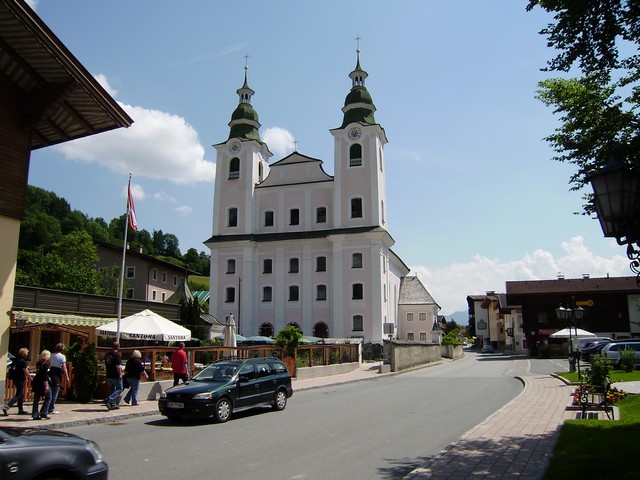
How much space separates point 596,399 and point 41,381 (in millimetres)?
13627

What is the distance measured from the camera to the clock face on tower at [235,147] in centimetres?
5856

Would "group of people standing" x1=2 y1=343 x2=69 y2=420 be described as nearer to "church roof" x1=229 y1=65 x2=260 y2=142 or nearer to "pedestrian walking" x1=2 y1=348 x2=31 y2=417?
"pedestrian walking" x1=2 y1=348 x2=31 y2=417

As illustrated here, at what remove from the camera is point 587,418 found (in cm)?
1218

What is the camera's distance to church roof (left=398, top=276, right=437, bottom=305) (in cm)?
6544

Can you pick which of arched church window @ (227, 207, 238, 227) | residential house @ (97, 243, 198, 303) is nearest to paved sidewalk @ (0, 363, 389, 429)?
arched church window @ (227, 207, 238, 227)

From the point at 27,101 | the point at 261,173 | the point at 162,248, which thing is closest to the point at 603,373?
the point at 27,101

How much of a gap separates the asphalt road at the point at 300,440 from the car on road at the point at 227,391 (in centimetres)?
35

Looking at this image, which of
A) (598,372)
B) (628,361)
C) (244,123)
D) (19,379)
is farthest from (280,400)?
(244,123)

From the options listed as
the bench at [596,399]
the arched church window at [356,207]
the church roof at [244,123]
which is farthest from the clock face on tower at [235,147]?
the bench at [596,399]

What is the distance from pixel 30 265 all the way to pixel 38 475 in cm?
6348

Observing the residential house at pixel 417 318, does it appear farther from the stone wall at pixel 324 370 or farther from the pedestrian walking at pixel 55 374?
the pedestrian walking at pixel 55 374

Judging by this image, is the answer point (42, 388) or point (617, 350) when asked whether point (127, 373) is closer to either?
point (42, 388)

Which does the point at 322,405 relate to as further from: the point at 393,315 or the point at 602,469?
the point at 393,315

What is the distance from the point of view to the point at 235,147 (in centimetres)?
5872
